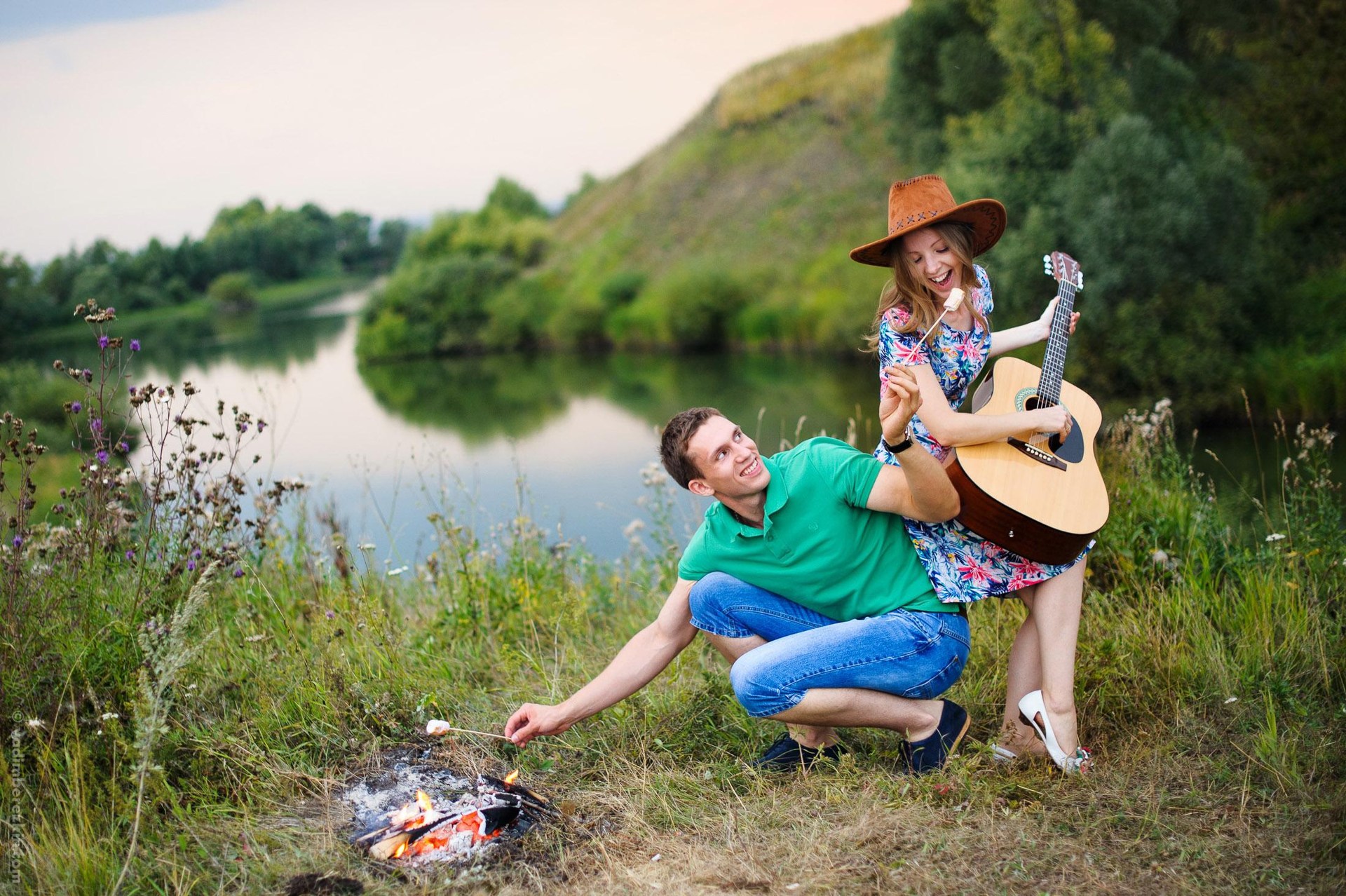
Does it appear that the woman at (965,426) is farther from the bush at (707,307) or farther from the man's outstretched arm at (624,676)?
the bush at (707,307)

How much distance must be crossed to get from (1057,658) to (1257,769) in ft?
2.02

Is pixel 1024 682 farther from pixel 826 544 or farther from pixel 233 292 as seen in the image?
pixel 233 292

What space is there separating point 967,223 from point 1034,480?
85cm

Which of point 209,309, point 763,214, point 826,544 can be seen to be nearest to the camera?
point 826,544

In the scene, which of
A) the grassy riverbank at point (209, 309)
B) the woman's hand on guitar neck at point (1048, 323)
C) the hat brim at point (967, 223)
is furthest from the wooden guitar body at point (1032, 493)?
the grassy riverbank at point (209, 309)

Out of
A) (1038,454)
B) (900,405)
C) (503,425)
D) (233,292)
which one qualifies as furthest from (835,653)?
(233,292)

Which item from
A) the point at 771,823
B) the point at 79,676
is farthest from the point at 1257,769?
the point at 79,676

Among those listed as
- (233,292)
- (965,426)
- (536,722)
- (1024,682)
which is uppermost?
(233,292)

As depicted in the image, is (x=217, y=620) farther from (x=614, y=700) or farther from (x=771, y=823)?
(x=771, y=823)

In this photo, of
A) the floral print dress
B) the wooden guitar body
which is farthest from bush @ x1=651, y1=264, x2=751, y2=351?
the wooden guitar body

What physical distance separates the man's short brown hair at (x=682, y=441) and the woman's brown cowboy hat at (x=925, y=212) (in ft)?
2.23

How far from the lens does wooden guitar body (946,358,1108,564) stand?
9.24ft

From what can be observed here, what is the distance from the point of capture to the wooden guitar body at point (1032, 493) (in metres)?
2.82

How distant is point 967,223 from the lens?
3156 millimetres
